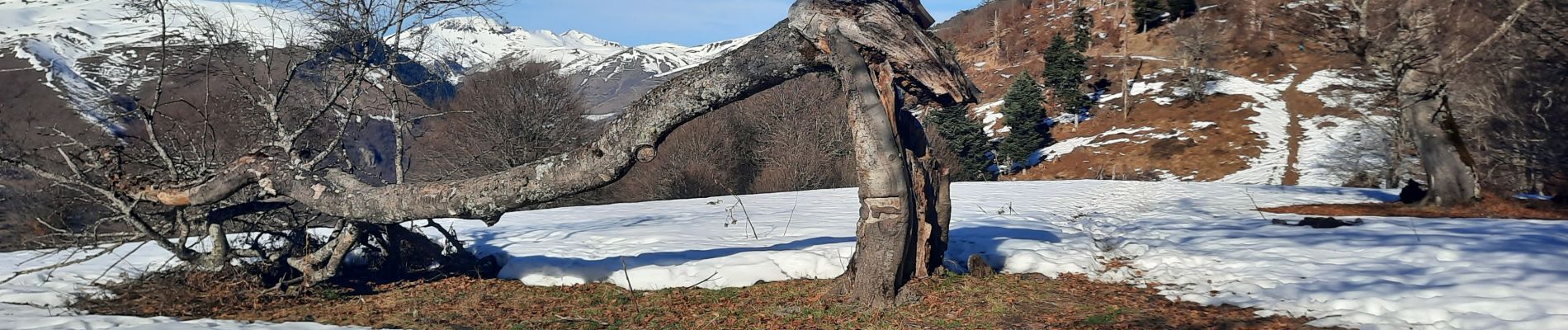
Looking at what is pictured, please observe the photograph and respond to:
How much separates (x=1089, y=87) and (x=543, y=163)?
60412 millimetres

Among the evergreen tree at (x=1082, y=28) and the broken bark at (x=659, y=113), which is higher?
the evergreen tree at (x=1082, y=28)

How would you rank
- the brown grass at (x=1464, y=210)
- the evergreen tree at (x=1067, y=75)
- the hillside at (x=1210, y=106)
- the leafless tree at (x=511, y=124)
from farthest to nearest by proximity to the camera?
the evergreen tree at (x=1067, y=75) < the hillside at (x=1210, y=106) < the leafless tree at (x=511, y=124) < the brown grass at (x=1464, y=210)

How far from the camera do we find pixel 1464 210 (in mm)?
11602

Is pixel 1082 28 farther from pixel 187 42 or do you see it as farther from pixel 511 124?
pixel 187 42

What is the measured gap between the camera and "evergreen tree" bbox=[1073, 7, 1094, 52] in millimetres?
60344

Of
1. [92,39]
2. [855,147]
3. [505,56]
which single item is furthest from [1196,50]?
[92,39]

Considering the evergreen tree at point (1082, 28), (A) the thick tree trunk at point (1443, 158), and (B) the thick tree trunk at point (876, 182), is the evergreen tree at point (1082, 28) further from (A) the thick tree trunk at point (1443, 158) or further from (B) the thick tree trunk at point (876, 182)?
(B) the thick tree trunk at point (876, 182)

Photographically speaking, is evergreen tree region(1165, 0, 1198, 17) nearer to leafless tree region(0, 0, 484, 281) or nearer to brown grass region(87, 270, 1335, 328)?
brown grass region(87, 270, 1335, 328)

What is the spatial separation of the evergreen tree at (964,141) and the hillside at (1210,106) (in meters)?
6.27

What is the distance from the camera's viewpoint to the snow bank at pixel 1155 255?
216 inches

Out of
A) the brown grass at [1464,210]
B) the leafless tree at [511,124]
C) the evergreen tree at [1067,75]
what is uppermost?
the evergreen tree at [1067,75]

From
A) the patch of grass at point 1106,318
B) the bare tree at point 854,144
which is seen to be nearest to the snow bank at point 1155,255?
the patch of grass at point 1106,318

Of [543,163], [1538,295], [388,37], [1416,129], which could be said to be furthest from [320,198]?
[1416,129]

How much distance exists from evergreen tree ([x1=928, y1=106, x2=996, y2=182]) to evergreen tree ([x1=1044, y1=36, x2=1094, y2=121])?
13472mm
